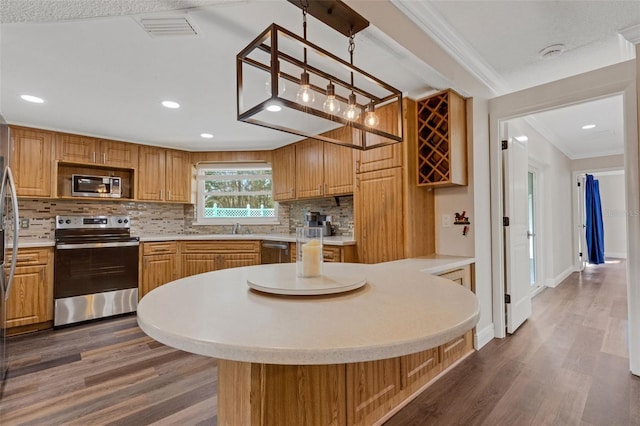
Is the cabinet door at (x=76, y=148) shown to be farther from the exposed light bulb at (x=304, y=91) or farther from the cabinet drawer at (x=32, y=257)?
the exposed light bulb at (x=304, y=91)

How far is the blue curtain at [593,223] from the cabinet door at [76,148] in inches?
352

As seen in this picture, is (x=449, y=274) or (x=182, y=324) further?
(x=449, y=274)

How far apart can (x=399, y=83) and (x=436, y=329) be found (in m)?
2.28

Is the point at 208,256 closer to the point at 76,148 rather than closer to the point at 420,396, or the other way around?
the point at 76,148

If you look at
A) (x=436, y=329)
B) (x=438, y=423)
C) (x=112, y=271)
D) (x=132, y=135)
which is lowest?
(x=438, y=423)

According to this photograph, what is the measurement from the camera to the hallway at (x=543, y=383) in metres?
1.71

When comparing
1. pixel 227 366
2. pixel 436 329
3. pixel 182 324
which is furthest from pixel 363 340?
pixel 227 366

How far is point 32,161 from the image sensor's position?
10.9ft

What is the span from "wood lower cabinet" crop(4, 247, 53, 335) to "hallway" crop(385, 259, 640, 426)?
3.52 meters

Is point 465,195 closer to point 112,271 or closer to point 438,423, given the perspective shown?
point 438,423

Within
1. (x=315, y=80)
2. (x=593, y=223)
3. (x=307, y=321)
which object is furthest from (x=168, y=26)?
(x=593, y=223)

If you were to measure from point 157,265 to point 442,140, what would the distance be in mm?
3587

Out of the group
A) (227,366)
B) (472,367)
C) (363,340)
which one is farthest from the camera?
(472,367)

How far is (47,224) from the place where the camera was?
358cm
